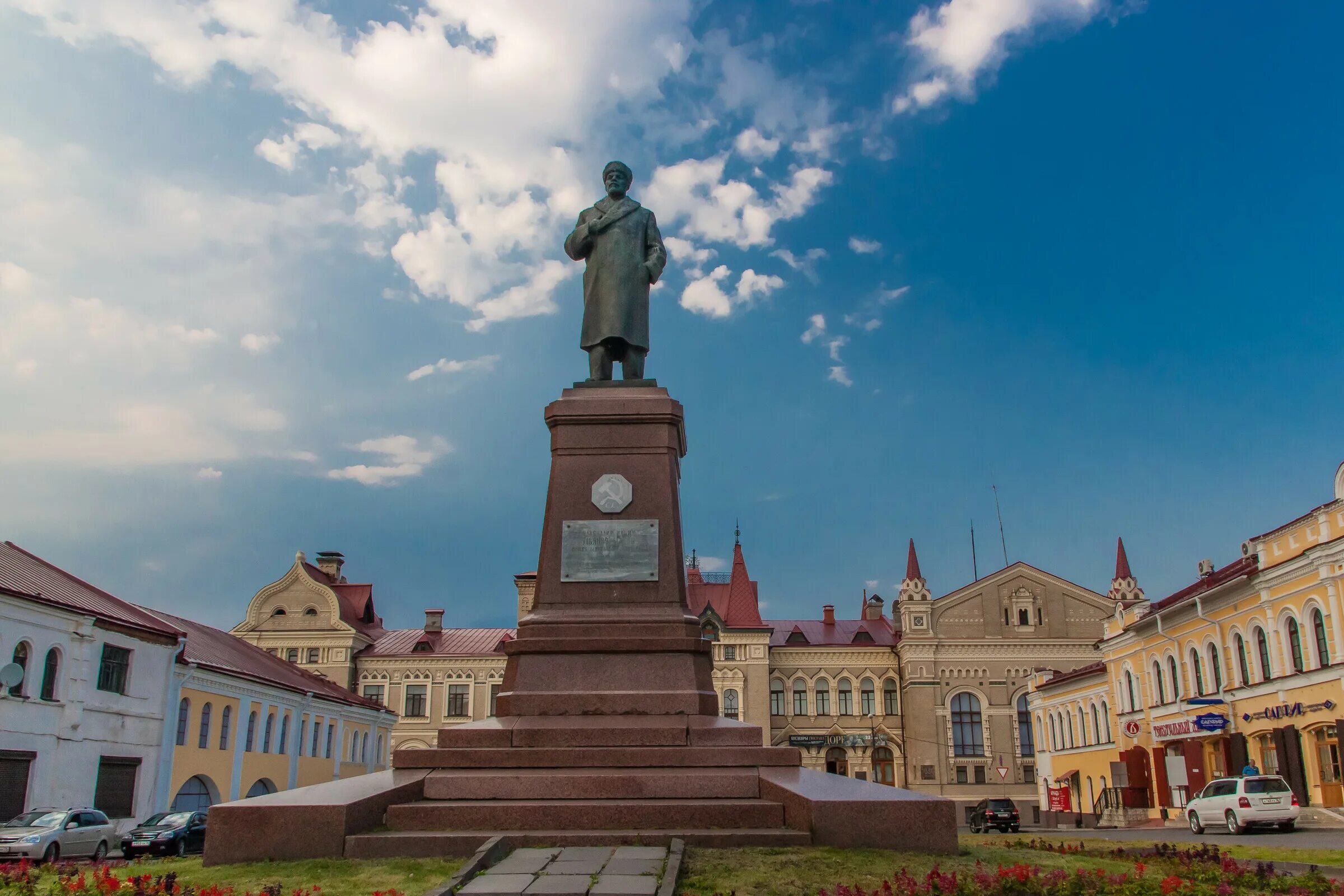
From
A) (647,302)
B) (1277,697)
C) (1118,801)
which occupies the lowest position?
(1118,801)

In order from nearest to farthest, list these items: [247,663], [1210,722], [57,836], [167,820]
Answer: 1. [57,836]
2. [167,820]
3. [1210,722]
4. [247,663]

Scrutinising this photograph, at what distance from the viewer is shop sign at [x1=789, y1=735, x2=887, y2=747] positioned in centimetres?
6469

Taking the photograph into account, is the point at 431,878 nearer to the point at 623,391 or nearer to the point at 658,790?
the point at 658,790

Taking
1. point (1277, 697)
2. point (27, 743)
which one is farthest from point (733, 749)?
point (1277, 697)

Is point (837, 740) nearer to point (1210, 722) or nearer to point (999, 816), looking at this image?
point (999, 816)

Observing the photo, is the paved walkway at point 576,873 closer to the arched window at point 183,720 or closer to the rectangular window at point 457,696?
the arched window at point 183,720

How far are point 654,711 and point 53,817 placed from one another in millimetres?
16576

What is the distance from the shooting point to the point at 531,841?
8938 millimetres

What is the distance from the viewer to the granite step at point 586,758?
10727 millimetres

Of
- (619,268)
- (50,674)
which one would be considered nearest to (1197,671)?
(619,268)

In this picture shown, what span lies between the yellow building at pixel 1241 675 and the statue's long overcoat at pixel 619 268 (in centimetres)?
2150

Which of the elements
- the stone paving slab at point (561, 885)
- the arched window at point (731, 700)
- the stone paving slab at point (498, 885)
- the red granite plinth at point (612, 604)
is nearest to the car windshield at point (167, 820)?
the red granite plinth at point (612, 604)

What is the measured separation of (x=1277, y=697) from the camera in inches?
1188

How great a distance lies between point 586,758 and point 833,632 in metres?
61.1
